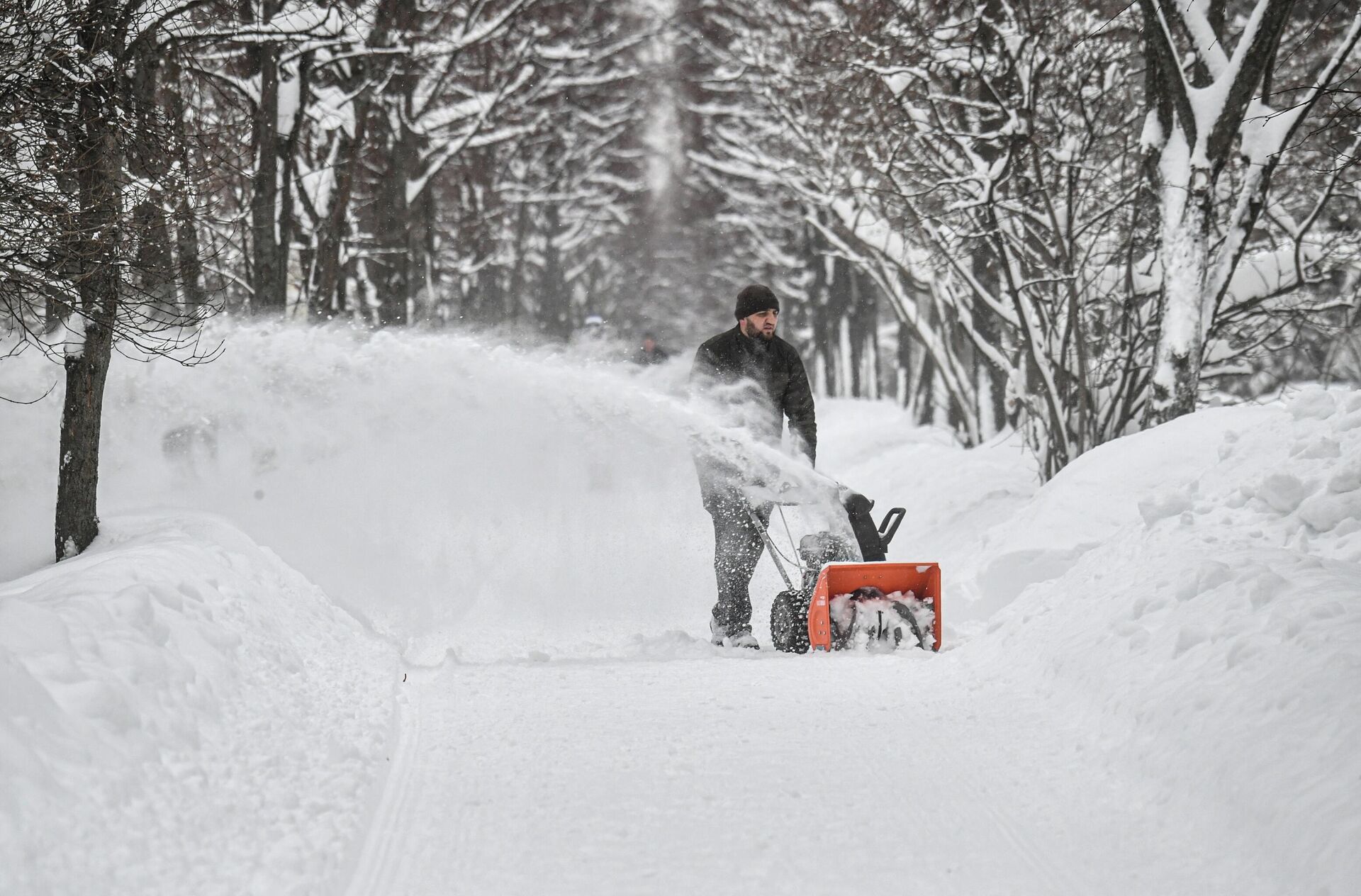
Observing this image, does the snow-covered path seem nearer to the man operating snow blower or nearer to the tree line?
the man operating snow blower

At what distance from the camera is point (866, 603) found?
6.42m

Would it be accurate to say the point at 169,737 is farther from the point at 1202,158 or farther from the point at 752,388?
the point at 1202,158

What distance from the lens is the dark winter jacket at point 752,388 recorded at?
7.30m

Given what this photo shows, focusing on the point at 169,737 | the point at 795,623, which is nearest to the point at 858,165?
the point at 795,623

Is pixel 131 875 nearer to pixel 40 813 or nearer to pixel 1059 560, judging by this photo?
pixel 40 813

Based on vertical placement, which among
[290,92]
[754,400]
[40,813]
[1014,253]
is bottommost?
[40,813]

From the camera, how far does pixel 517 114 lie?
21812 mm

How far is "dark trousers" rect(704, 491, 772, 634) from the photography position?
7.08 metres

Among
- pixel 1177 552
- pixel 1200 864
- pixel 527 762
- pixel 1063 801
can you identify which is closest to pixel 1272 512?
pixel 1177 552

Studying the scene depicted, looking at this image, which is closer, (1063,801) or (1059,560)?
(1063,801)

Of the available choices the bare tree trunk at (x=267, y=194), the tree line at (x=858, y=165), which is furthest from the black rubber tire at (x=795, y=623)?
the bare tree trunk at (x=267, y=194)

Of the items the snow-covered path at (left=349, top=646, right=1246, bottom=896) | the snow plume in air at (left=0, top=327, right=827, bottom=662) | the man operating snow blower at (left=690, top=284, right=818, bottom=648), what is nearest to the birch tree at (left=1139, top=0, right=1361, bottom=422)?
the man operating snow blower at (left=690, top=284, right=818, bottom=648)

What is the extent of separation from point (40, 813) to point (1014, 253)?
10.1m

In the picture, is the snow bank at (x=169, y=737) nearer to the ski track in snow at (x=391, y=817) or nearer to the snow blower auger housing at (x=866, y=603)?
the ski track in snow at (x=391, y=817)
